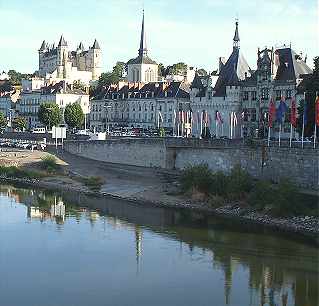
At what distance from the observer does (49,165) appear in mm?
68188

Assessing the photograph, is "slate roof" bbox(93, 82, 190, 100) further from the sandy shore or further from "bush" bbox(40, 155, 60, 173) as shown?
"bush" bbox(40, 155, 60, 173)

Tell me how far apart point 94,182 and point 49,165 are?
398 inches

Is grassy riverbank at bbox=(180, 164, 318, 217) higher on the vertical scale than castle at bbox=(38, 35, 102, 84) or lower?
lower

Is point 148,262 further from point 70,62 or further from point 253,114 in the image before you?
point 70,62

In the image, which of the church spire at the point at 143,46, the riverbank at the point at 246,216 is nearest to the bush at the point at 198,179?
the riverbank at the point at 246,216

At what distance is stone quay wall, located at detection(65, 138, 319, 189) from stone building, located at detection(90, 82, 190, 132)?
22027 mm

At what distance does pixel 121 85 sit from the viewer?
356 feet

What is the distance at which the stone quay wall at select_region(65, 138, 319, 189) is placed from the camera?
46.3 metres

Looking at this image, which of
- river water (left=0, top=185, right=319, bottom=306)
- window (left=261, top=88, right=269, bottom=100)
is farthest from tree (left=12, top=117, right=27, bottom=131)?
river water (left=0, top=185, right=319, bottom=306)

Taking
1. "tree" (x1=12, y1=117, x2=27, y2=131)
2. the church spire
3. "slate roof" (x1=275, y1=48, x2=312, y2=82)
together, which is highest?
the church spire

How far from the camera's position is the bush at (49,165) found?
67381 mm

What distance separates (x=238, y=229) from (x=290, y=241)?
444 centimetres

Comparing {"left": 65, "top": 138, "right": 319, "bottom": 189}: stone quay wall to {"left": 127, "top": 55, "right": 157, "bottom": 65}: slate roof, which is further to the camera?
{"left": 127, "top": 55, "right": 157, "bottom": 65}: slate roof

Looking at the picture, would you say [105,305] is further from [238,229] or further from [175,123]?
[175,123]
